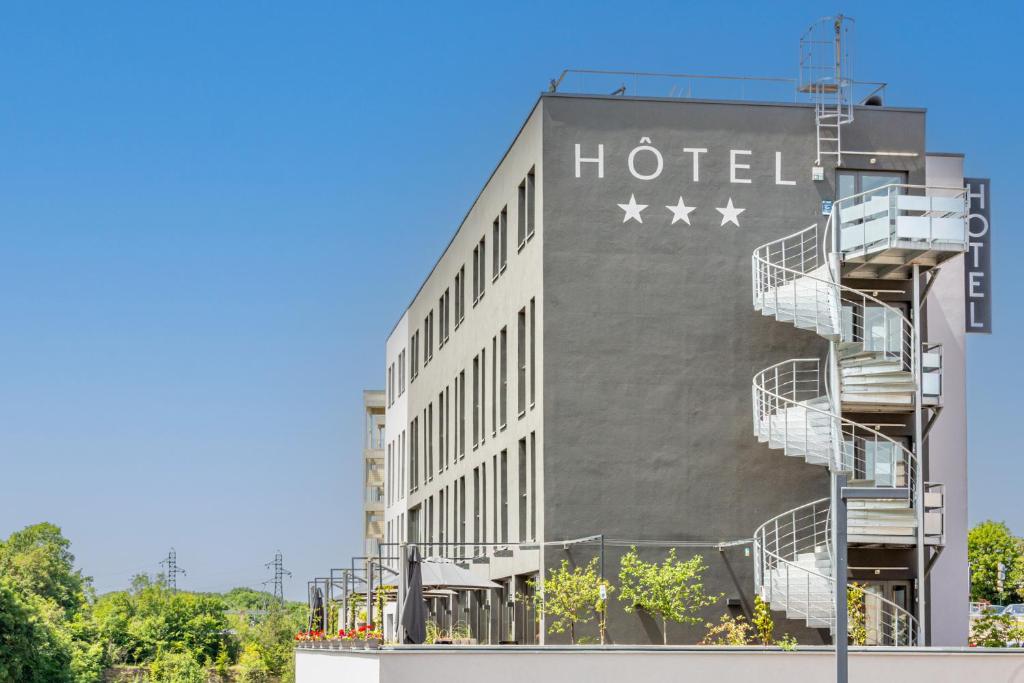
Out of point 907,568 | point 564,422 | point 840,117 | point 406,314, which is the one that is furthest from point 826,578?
point 406,314

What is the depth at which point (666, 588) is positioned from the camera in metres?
29.1

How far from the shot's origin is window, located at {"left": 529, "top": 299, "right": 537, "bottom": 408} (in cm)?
3160

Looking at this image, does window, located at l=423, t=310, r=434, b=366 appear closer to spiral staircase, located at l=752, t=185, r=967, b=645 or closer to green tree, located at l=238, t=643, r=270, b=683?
spiral staircase, located at l=752, t=185, r=967, b=645

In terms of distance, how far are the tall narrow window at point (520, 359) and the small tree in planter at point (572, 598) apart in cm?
514

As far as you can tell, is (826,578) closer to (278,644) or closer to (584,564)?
(584,564)

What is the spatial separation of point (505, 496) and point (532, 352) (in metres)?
5.62

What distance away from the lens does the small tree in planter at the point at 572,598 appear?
94.8 ft

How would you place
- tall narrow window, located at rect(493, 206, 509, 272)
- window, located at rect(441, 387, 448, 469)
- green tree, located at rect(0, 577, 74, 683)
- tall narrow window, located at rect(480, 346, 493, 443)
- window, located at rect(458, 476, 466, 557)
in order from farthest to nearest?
green tree, located at rect(0, 577, 74, 683)
window, located at rect(441, 387, 448, 469)
window, located at rect(458, 476, 466, 557)
tall narrow window, located at rect(480, 346, 493, 443)
tall narrow window, located at rect(493, 206, 509, 272)

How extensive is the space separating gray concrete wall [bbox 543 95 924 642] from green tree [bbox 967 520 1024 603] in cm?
7730

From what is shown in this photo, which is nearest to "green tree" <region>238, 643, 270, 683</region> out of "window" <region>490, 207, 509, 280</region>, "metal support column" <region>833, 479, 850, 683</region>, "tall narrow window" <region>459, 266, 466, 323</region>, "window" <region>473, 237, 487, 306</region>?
"tall narrow window" <region>459, 266, 466, 323</region>

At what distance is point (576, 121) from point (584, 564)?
8788mm

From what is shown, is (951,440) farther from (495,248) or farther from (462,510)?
(462,510)

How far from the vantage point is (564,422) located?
30531mm

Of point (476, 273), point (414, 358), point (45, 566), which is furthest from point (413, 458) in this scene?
point (45, 566)
